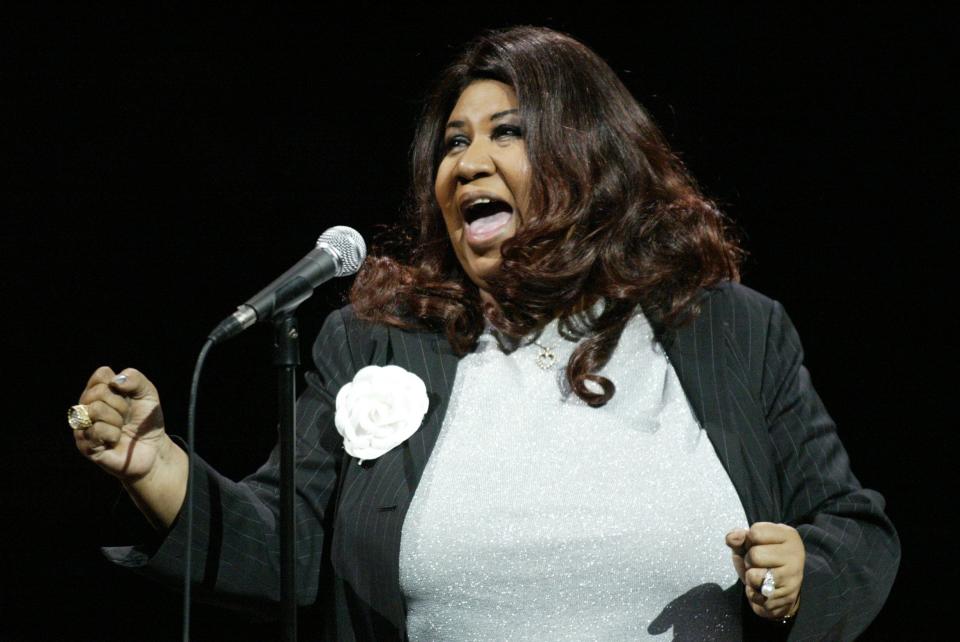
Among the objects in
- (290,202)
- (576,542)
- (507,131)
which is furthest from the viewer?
(290,202)

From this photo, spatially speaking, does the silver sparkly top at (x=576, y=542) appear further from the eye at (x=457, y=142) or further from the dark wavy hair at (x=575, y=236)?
the eye at (x=457, y=142)

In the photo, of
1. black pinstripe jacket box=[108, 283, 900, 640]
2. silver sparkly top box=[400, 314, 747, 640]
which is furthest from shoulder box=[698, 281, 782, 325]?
silver sparkly top box=[400, 314, 747, 640]

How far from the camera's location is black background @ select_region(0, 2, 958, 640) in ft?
7.40

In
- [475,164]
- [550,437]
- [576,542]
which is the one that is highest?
[475,164]

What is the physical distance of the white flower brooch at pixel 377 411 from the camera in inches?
61.9

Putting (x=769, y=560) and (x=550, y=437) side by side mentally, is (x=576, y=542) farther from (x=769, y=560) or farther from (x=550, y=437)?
(x=769, y=560)

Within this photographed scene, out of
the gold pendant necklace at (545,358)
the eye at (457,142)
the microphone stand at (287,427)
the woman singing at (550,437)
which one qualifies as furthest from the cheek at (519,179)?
the microphone stand at (287,427)

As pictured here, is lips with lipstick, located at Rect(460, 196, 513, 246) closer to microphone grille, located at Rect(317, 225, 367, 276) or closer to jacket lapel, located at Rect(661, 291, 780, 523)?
jacket lapel, located at Rect(661, 291, 780, 523)

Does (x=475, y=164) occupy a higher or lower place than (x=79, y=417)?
higher

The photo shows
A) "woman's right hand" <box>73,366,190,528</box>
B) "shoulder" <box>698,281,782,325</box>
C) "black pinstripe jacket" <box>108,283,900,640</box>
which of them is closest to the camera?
"woman's right hand" <box>73,366,190,528</box>

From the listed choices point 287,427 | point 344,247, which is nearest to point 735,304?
point 344,247

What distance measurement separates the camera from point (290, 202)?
2.44 meters

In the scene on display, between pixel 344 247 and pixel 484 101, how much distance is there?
0.58 meters

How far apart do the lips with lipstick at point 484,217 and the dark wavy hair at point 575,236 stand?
4cm
